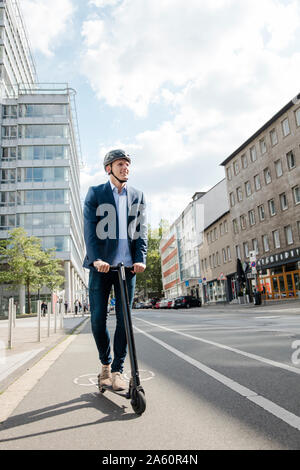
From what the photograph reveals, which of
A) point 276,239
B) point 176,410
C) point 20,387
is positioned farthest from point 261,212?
point 176,410

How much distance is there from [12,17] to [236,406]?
70.2 metres

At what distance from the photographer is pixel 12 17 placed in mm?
61531

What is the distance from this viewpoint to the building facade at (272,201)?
3228 cm

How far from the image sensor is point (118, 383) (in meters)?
3.76

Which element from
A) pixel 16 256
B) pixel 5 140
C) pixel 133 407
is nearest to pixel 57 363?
pixel 133 407

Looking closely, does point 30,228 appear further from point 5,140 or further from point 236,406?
point 236,406

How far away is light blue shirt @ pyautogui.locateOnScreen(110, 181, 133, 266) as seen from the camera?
3.90 metres

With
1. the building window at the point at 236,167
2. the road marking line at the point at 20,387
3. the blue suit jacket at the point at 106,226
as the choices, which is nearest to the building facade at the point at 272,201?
the building window at the point at 236,167

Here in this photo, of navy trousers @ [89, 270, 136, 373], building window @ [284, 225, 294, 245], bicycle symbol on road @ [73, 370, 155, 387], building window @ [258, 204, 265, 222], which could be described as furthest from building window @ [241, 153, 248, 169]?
navy trousers @ [89, 270, 136, 373]

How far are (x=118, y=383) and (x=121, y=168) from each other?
1.97 metres

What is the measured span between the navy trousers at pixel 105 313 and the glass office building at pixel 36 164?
48.6 m

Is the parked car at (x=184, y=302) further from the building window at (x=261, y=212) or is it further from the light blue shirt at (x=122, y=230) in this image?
the light blue shirt at (x=122, y=230)

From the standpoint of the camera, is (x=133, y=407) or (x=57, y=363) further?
(x=57, y=363)

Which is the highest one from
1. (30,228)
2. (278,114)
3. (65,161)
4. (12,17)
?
(12,17)
